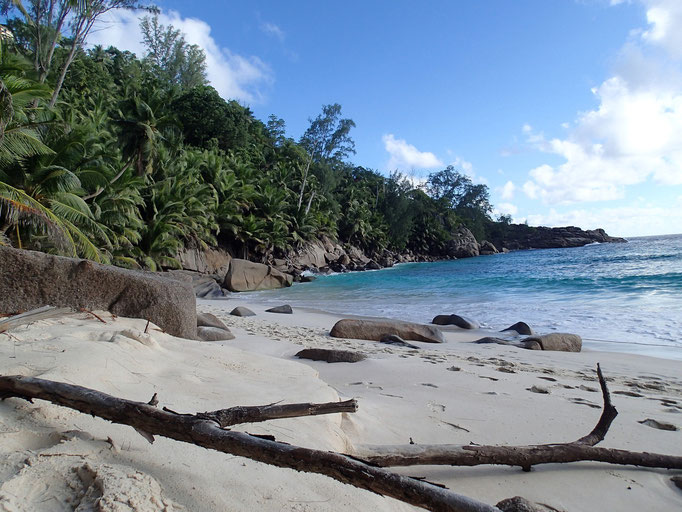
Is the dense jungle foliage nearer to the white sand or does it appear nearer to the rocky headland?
the rocky headland

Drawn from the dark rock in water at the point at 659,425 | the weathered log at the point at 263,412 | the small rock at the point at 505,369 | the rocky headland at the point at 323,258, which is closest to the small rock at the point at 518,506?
the weathered log at the point at 263,412

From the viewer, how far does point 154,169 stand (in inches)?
912

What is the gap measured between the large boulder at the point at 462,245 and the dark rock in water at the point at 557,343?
179ft

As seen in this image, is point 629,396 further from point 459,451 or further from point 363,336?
point 363,336

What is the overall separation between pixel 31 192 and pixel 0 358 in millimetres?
11460

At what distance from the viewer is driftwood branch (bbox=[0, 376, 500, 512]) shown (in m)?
0.98

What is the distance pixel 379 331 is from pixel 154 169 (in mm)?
20735

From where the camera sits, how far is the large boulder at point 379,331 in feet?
23.4

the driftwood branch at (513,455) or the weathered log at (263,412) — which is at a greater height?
the weathered log at (263,412)

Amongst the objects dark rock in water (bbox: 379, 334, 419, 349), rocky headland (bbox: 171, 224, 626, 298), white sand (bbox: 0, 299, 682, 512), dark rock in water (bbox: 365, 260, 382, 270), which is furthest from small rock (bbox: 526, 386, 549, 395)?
dark rock in water (bbox: 365, 260, 382, 270)

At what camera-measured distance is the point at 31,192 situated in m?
11.0

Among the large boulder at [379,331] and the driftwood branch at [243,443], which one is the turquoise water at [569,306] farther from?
the driftwood branch at [243,443]

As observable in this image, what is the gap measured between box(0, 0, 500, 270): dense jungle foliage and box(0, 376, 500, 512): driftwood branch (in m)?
9.30

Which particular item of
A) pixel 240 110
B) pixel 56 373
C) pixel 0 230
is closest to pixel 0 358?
pixel 56 373
